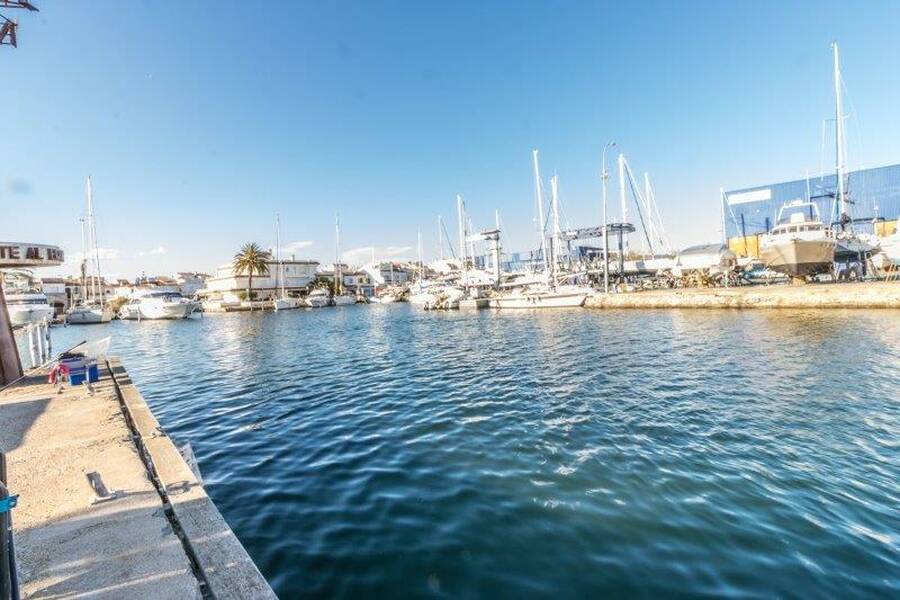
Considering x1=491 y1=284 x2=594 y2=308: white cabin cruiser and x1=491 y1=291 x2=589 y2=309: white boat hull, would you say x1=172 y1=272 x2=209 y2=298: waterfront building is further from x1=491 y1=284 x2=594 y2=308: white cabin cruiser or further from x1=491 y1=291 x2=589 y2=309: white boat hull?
x1=491 y1=284 x2=594 y2=308: white cabin cruiser

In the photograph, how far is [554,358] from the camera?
17.4 m

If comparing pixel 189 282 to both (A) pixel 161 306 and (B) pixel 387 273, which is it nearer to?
(B) pixel 387 273

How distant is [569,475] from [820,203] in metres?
82.5

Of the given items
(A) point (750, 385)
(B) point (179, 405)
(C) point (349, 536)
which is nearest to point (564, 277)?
(A) point (750, 385)

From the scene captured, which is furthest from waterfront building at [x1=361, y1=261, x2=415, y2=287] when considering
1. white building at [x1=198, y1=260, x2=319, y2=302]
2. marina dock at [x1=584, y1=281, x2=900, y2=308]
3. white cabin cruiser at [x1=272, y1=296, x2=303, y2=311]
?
marina dock at [x1=584, y1=281, x2=900, y2=308]

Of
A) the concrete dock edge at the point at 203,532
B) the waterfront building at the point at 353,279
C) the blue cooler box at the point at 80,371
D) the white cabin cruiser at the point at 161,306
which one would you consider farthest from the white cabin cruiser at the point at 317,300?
the concrete dock edge at the point at 203,532

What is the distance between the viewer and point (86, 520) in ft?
14.2

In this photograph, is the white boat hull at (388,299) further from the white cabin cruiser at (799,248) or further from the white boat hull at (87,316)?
the white cabin cruiser at (799,248)

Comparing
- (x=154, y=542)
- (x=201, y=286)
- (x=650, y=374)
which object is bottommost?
(x=650, y=374)

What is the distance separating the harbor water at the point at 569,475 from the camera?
4508mm

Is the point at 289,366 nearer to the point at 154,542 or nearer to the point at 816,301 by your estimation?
the point at 154,542

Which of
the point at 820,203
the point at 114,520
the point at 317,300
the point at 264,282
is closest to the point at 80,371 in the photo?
the point at 114,520

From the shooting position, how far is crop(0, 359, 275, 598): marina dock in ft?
11.1

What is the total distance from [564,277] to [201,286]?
385 ft
